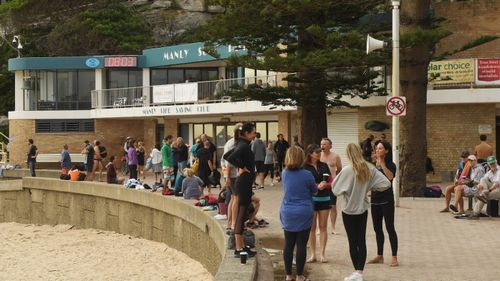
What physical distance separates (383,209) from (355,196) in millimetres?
1129

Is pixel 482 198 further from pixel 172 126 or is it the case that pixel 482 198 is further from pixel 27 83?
pixel 27 83

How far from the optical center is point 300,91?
23.8 meters

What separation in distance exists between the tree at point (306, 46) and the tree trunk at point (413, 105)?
1.58 m

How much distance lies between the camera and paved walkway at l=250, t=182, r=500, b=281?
30.1 feet

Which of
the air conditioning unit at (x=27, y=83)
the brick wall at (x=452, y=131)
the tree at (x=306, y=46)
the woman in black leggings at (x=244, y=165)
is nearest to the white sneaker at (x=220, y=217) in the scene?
the woman in black leggings at (x=244, y=165)

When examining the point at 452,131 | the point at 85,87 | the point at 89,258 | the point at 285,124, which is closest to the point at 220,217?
the point at 89,258

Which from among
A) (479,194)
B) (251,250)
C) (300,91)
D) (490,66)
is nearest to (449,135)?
(490,66)

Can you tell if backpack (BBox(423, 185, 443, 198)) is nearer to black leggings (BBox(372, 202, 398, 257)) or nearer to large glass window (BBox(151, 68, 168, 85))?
black leggings (BBox(372, 202, 398, 257))

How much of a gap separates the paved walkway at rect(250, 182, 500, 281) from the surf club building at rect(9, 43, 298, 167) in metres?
21.8

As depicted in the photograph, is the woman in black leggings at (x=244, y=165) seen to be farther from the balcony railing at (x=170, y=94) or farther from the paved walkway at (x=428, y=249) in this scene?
the balcony railing at (x=170, y=94)

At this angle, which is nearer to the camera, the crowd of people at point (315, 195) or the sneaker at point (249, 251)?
the crowd of people at point (315, 195)

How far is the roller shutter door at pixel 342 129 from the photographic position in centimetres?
2802

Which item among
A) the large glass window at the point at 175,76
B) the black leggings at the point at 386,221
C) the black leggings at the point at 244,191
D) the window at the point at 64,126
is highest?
the large glass window at the point at 175,76

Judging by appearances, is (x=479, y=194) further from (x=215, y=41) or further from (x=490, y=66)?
(x=215, y=41)
